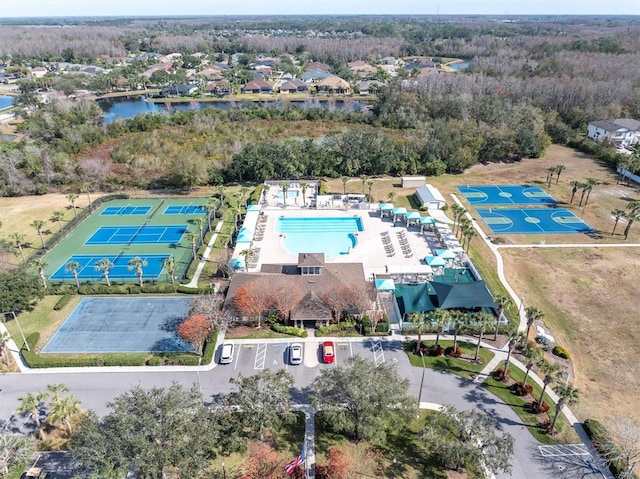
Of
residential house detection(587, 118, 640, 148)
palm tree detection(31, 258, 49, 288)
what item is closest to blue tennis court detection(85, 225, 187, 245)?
palm tree detection(31, 258, 49, 288)

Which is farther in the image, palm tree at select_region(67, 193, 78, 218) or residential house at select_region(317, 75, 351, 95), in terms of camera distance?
residential house at select_region(317, 75, 351, 95)

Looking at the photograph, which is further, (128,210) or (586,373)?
(128,210)

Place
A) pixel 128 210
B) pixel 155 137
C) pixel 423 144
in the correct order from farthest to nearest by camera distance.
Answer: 1. pixel 155 137
2. pixel 423 144
3. pixel 128 210

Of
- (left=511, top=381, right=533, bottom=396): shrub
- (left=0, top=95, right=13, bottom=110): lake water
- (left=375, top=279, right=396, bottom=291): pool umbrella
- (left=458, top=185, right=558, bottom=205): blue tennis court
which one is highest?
(left=375, top=279, right=396, bottom=291): pool umbrella

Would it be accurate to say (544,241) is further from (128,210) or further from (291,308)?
(128,210)

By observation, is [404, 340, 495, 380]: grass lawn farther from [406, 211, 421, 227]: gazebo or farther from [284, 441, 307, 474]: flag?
[406, 211, 421, 227]: gazebo

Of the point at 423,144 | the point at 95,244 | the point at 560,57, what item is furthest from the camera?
the point at 560,57

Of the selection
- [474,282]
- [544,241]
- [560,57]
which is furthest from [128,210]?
[560,57]

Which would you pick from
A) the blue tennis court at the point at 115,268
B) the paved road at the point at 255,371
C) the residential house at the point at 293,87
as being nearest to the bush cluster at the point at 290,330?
the paved road at the point at 255,371
